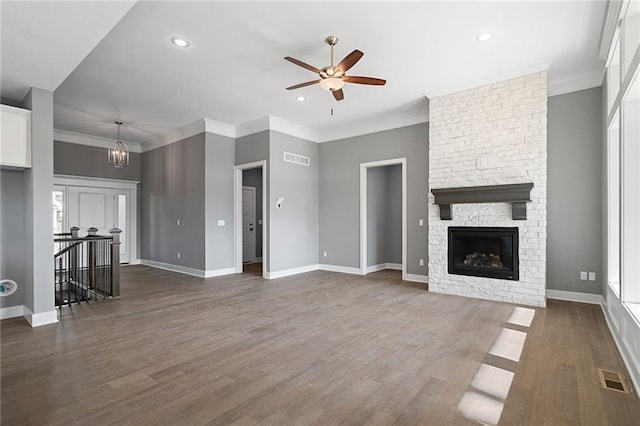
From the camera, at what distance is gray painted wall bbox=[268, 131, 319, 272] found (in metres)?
6.43

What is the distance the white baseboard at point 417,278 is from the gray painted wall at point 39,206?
18.1 ft

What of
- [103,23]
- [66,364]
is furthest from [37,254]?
[103,23]

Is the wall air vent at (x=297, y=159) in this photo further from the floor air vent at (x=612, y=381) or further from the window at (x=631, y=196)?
the floor air vent at (x=612, y=381)

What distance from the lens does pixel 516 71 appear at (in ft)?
14.3

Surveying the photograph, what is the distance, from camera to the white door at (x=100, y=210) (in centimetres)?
761

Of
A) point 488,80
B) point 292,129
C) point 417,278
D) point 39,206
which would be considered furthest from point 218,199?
point 488,80

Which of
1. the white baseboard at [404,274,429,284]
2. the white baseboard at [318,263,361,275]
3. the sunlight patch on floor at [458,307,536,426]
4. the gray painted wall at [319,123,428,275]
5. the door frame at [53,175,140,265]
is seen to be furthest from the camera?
the door frame at [53,175,140,265]

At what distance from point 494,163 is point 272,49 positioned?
353 centimetres

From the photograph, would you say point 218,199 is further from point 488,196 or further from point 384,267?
point 488,196

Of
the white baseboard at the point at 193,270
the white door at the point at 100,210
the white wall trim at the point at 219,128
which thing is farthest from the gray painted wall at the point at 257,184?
the white door at the point at 100,210

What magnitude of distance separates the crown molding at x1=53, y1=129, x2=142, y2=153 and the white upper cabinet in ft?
15.2

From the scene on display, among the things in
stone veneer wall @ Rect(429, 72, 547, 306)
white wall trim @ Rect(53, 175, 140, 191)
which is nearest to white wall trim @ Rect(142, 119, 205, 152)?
white wall trim @ Rect(53, 175, 140, 191)

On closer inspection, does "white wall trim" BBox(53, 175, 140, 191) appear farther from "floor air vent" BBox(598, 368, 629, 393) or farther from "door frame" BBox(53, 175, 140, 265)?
"floor air vent" BBox(598, 368, 629, 393)

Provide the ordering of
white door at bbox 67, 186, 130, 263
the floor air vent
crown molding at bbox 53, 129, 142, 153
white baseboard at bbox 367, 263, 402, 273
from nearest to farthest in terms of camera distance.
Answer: the floor air vent
white baseboard at bbox 367, 263, 402, 273
crown molding at bbox 53, 129, 142, 153
white door at bbox 67, 186, 130, 263
